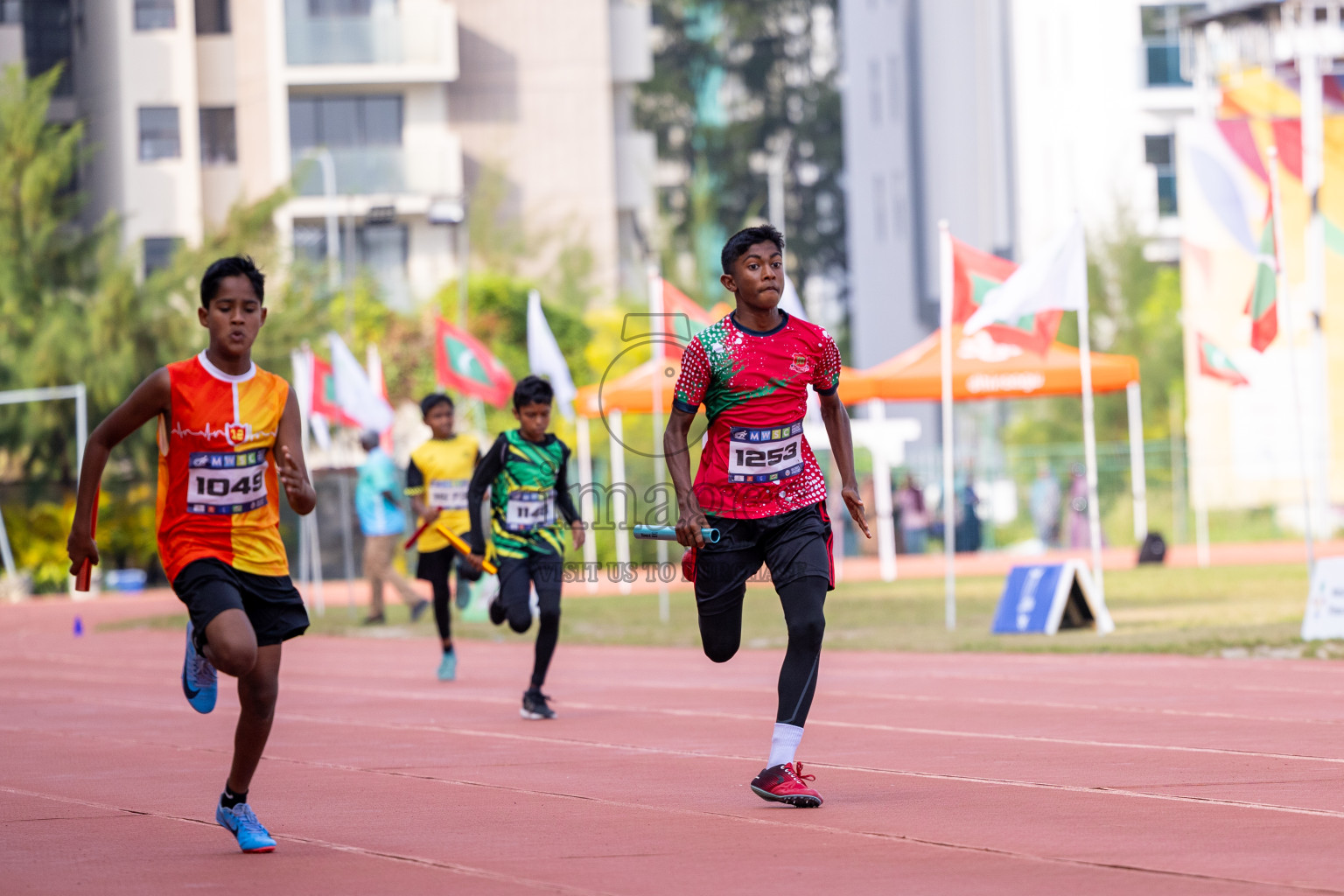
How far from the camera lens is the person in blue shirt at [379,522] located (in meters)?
22.7

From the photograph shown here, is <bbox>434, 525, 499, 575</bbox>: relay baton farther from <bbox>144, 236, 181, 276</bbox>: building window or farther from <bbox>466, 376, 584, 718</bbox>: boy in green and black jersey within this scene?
<bbox>144, 236, 181, 276</bbox>: building window

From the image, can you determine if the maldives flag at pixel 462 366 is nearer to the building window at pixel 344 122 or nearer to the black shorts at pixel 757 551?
the black shorts at pixel 757 551

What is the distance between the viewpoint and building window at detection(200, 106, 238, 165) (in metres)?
50.1

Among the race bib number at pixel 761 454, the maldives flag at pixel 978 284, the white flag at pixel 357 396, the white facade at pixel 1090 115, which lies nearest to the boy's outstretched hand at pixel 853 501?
the race bib number at pixel 761 454

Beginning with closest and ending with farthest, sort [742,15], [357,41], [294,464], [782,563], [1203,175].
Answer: [294,464] < [782,563] < [1203,175] < [357,41] < [742,15]

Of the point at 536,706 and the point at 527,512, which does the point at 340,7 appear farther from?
the point at 536,706

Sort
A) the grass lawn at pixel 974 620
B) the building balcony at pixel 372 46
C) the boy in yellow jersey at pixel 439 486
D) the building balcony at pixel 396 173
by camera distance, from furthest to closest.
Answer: the building balcony at pixel 396 173 < the building balcony at pixel 372 46 < the grass lawn at pixel 974 620 < the boy in yellow jersey at pixel 439 486

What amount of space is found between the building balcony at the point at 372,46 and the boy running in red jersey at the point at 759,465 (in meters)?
43.8

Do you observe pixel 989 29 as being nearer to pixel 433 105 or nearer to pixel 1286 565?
pixel 433 105

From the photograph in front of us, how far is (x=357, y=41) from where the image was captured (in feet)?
165

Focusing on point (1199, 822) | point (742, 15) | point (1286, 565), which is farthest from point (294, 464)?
point (742, 15)

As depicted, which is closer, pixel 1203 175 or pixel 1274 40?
pixel 1203 175

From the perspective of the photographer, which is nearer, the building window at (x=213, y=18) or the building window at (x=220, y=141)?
the building window at (x=213, y=18)

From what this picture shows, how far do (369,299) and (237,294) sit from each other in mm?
40146
